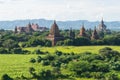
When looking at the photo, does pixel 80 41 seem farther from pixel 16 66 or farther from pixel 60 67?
pixel 16 66

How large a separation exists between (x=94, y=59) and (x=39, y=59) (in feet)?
29.0

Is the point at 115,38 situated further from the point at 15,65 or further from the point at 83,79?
the point at 83,79

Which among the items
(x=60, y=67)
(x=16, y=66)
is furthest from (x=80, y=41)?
(x=16, y=66)

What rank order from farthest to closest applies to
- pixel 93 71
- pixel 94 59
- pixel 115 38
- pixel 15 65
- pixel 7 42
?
pixel 115 38, pixel 7 42, pixel 94 59, pixel 15 65, pixel 93 71

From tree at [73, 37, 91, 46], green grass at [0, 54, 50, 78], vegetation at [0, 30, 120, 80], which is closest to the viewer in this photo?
vegetation at [0, 30, 120, 80]

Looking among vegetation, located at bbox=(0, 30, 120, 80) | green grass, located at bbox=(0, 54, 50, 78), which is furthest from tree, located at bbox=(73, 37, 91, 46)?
green grass, located at bbox=(0, 54, 50, 78)

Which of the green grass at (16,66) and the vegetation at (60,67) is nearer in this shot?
the vegetation at (60,67)

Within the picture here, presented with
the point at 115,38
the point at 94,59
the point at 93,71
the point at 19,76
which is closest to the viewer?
the point at 19,76

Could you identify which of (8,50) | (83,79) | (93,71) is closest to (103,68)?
(93,71)

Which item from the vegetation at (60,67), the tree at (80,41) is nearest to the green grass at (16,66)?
the vegetation at (60,67)

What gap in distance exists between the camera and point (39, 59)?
6756 centimetres

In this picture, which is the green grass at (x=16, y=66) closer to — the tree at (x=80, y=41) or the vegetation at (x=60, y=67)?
the vegetation at (x=60, y=67)

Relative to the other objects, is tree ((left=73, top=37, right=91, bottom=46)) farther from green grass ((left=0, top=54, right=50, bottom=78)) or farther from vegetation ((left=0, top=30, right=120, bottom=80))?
green grass ((left=0, top=54, right=50, bottom=78))

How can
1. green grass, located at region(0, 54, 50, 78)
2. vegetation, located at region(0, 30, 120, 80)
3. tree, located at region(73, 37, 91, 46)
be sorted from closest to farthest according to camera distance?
1. vegetation, located at region(0, 30, 120, 80)
2. green grass, located at region(0, 54, 50, 78)
3. tree, located at region(73, 37, 91, 46)
